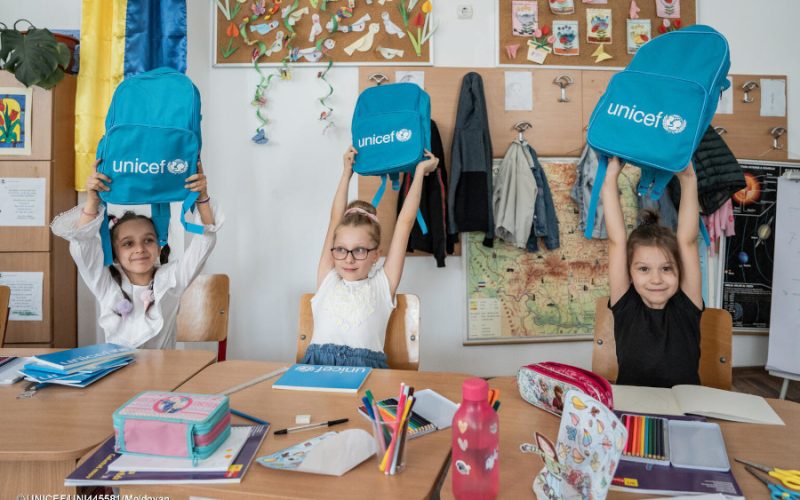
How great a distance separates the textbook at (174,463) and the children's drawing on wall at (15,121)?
7.87 ft

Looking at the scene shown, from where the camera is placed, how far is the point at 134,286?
6.64ft

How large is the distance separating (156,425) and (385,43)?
2784mm

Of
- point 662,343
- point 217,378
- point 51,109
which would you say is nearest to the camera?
point 217,378

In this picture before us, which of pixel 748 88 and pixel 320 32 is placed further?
pixel 748 88

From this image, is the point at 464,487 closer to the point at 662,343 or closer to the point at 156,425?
the point at 156,425

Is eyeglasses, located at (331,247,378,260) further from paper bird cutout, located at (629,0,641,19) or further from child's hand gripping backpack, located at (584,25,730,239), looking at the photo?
paper bird cutout, located at (629,0,641,19)

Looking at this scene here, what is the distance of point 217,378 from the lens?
143 centimetres

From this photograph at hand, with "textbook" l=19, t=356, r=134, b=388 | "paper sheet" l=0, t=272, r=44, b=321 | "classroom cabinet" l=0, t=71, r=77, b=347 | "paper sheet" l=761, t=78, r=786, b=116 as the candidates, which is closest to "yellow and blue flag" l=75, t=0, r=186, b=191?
"classroom cabinet" l=0, t=71, r=77, b=347

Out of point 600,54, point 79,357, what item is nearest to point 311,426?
point 79,357

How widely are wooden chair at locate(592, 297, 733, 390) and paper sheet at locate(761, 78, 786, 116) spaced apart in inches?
98.6

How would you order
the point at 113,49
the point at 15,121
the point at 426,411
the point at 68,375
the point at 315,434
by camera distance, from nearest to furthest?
the point at 315,434 → the point at 426,411 → the point at 68,375 → the point at 15,121 → the point at 113,49

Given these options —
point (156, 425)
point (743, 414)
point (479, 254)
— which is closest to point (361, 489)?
point (156, 425)

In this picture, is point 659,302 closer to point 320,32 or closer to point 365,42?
point 365,42

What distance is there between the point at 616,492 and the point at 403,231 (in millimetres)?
1294
